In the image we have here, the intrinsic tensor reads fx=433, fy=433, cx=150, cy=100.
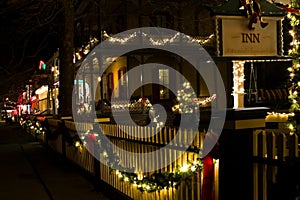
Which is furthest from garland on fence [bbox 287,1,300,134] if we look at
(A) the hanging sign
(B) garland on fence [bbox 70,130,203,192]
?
(B) garland on fence [bbox 70,130,203,192]

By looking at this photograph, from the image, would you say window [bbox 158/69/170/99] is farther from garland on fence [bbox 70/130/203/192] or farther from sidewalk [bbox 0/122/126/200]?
garland on fence [bbox 70/130/203/192]

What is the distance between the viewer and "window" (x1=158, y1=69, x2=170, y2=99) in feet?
90.7

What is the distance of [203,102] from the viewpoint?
24.3m

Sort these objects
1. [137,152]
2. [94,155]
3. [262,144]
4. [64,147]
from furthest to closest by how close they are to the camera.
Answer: [64,147], [94,155], [137,152], [262,144]

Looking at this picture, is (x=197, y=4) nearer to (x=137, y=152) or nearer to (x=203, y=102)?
(x=203, y=102)

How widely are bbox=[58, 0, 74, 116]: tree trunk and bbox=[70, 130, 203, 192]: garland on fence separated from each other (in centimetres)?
943

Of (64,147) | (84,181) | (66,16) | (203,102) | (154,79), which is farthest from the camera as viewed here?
(154,79)

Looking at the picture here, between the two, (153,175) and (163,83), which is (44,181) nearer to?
(153,175)

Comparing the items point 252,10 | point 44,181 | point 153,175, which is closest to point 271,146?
point 252,10

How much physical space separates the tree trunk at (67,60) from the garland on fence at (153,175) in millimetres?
9430

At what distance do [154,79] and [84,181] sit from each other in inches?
725

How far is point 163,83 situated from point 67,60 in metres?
11.0

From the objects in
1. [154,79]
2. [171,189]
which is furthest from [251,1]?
[154,79]

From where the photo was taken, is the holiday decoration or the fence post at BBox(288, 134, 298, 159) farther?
the holiday decoration
